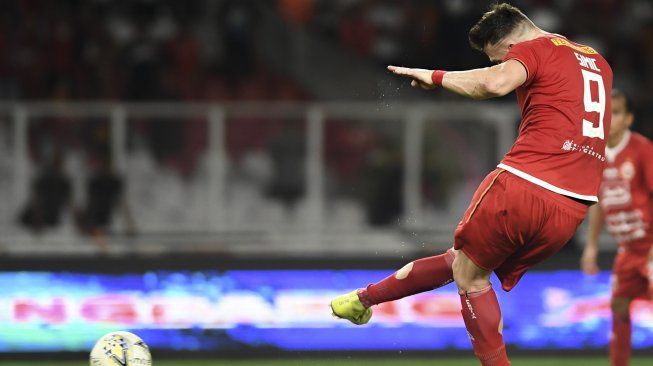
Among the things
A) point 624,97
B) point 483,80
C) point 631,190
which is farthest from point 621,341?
point 483,80

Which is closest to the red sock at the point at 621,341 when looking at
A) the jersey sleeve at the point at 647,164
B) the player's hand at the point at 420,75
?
the jersey sleeve at the point at 647,164

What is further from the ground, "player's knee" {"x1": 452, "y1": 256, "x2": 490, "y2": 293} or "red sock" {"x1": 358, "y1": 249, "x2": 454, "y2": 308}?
"red sock" {"x1": 358, "y1": 249, "x2": 454, "y2": 308}

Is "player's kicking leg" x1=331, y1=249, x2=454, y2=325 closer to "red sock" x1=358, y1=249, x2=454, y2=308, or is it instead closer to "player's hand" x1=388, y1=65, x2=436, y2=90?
"red sock" x1=358, y1=249, x2=454, y2=308

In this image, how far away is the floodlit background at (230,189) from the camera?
1027 cm

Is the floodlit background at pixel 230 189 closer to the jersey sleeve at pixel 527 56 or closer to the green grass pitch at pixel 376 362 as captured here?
the green grass pitch at pixel 376 362

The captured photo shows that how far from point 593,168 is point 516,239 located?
533mm

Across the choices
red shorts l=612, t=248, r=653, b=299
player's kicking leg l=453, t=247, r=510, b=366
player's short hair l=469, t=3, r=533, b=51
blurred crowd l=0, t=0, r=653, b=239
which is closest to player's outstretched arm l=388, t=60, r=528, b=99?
player's short hair l=469, t=3, r=533, b=51

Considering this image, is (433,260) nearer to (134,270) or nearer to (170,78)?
(134,270)

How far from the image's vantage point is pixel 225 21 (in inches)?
554

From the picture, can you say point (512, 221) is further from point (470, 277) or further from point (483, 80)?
A: point (483, 80)

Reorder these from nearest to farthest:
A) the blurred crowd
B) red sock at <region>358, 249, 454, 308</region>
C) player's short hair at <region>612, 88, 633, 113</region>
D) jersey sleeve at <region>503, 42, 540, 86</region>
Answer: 1. jersey sleeve at <region>503, 42, 540, 86</region>
2. red sock at <region>358, 249, 454, 308</region>
3. player's short hair at <region>612, 88, 633, 113</region>
4. the blurred crowd

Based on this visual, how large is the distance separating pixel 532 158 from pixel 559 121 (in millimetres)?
222

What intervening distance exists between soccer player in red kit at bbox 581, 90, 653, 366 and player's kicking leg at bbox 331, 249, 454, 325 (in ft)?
6.99

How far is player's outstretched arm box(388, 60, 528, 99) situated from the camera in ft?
19.1
